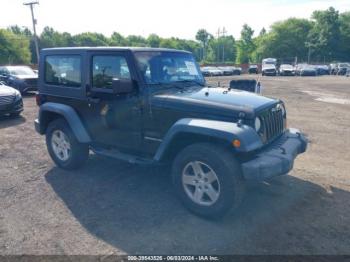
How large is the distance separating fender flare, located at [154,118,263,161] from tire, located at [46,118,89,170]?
205 cm

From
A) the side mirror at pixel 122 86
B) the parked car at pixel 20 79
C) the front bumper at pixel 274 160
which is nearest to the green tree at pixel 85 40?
the parked car at pixel 20 79

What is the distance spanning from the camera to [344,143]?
716cm

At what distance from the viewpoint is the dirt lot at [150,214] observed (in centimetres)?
342

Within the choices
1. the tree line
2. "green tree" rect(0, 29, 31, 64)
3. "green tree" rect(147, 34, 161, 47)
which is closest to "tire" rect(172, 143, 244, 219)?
the tree line

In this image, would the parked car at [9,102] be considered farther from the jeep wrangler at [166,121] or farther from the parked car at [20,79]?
the parked car at [20,79]

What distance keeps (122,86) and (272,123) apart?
81.2 inches

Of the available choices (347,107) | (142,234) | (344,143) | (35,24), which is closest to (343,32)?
(35,24)

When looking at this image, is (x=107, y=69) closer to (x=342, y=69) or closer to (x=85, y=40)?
(x=342, y=69)

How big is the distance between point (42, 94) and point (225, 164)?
3914 mm

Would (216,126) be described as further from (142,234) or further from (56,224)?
(56,224)

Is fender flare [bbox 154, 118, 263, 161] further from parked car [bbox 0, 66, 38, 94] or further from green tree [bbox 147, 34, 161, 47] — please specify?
green tree [bbox 147, 34, 161, 47]

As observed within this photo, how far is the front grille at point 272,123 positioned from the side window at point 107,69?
77.7 inches

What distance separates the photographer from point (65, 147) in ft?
18.3

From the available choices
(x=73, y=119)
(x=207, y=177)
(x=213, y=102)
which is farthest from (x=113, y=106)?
(x=207, y=177)
